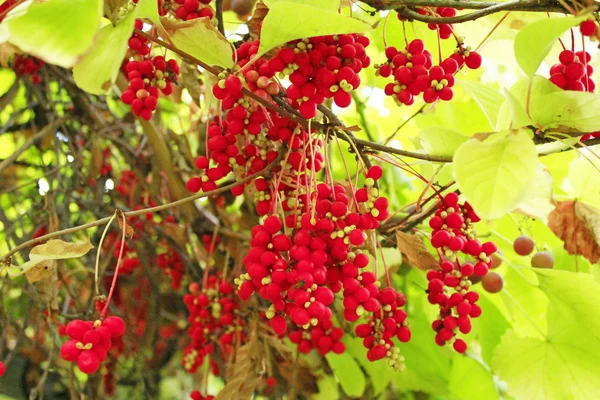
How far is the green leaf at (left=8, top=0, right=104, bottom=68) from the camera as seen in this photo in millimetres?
421

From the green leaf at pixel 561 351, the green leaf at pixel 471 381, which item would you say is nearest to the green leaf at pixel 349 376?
the green leaf at pixel 471 381

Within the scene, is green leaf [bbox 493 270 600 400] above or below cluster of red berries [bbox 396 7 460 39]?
below

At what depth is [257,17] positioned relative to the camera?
2.18ft

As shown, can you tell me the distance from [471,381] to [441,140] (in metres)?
0.53

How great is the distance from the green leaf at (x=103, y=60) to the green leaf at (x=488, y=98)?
400mm

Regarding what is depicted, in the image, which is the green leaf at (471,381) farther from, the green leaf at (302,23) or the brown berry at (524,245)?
the green leaf at (302,23)

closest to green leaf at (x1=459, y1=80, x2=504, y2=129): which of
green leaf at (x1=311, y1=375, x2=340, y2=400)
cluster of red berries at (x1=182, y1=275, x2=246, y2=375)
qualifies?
cluster of red berries at (x1=182, y1=275, x2=246, y2=375)

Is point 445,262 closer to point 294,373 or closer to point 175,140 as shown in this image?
point 294,373

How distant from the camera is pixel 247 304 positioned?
3.21 ft

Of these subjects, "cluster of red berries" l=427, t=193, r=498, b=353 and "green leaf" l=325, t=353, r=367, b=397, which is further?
"green leaf" l=325, t=353, r=367, b=397

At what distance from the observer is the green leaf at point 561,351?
767 mm

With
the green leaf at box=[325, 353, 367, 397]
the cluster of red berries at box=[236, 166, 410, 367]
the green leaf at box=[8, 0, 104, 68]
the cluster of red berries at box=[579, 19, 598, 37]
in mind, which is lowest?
the green leaf at box=[325, 353, 367, 397]

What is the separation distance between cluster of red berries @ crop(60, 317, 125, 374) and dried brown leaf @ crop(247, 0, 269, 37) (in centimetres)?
36

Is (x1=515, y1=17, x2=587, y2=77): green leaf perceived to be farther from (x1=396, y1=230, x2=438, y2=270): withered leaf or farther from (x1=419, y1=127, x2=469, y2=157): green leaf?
(x1=396, y1=230, x2=438, y2=270): withered leaf
